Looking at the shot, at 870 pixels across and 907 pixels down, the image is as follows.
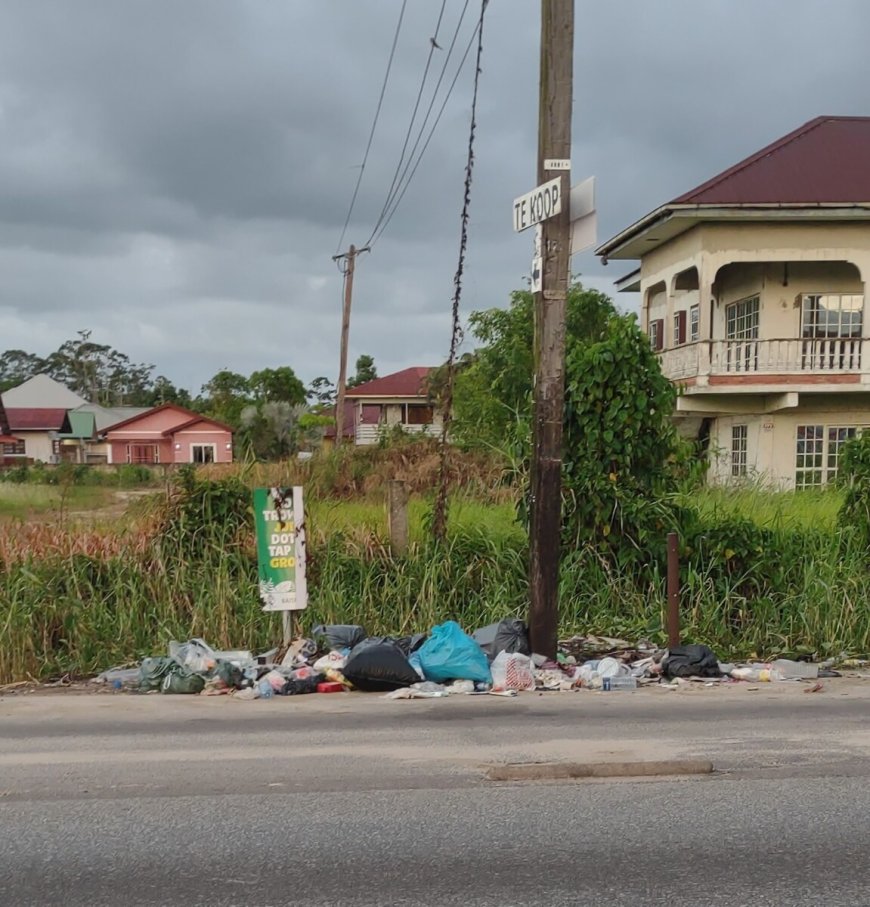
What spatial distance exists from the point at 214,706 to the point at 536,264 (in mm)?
4383

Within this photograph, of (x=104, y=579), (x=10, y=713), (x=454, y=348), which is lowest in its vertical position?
(x=10, y=713)

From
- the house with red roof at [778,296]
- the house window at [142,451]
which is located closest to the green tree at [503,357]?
the house with red roof at [778,296]

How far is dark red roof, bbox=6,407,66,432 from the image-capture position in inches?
2714

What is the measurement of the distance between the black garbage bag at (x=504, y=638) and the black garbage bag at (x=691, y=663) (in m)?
1.19

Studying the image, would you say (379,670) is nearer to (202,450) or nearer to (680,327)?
(680,327)

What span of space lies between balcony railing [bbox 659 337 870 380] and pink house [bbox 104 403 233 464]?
3975 centimetres

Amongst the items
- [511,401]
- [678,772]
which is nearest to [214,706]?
[678,772]

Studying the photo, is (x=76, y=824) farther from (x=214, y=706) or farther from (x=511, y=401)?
(x=511, y=401)

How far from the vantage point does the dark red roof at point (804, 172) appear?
2061 cm

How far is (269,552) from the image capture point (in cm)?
880

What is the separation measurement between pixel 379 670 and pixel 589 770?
103 inches

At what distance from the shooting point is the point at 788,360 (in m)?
21.1

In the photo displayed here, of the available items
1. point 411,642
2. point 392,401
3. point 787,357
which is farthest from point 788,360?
point 392,401

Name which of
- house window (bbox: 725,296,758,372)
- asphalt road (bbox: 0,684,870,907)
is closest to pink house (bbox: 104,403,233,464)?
house window (bbox: 725,296,758,372)
